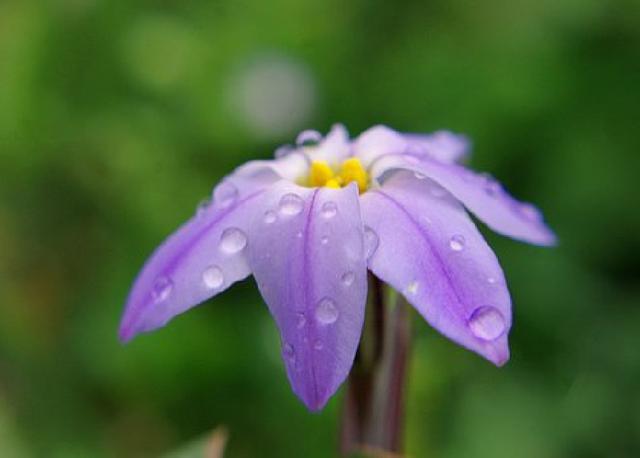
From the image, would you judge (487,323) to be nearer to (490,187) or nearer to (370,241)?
(370,241)

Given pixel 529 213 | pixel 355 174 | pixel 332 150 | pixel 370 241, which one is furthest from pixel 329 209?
pixel 529 213

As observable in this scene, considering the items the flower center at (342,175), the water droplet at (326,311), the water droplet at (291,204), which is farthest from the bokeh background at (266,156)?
the water droplet at (326,311)

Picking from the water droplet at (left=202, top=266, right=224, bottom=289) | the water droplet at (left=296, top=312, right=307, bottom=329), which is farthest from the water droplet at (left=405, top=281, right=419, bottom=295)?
the water droplet at (left=202, top=266, right=224, bottom=289)

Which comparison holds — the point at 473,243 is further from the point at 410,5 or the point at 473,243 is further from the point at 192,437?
the point at 410,5

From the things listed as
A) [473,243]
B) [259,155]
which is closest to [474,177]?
[473,243]

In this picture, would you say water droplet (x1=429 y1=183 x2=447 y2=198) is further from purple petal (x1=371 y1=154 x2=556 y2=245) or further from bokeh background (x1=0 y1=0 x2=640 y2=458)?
bokeh background (x1=0 y1=0 x2=640 y2=458)

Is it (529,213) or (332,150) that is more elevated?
(332,150)
